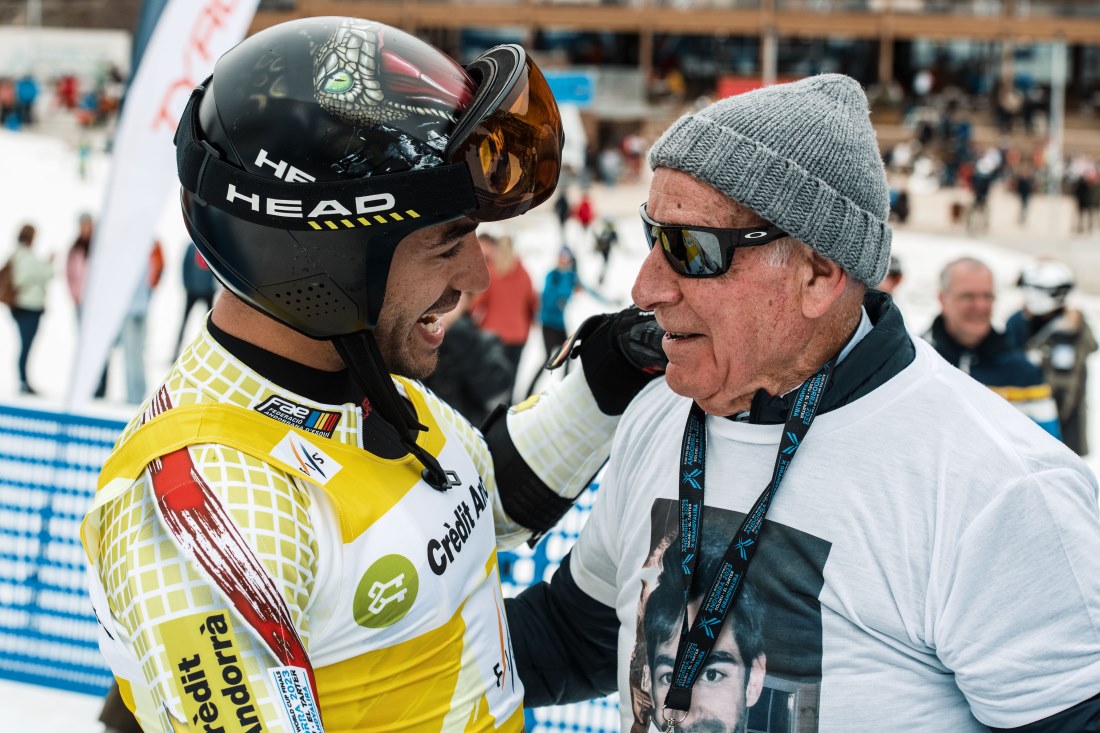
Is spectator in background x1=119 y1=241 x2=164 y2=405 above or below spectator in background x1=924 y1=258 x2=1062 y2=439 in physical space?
below

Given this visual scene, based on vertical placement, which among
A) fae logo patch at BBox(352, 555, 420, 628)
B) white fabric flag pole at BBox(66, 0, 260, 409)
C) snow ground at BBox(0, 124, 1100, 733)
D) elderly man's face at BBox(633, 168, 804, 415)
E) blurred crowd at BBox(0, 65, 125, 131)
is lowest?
blurred crowd at BBox(0, 65, 125, 131)

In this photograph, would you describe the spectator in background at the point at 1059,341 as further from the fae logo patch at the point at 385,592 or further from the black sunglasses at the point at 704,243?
the fae logo patch at the point at 385,592

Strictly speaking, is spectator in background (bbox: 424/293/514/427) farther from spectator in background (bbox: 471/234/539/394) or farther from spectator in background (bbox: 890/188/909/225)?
spectator in background (bbox: 890/188/909/225)

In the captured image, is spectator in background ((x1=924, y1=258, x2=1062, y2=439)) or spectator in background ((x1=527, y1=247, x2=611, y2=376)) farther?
spectator in background ((x1=527, y1=247, x2=611, y2=376))

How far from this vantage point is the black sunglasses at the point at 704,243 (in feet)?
5.66

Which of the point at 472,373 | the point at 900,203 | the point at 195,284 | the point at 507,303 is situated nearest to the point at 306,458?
the point at 472,373

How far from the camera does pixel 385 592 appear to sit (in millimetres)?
1711

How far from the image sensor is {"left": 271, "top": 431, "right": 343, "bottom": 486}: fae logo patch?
1.67m

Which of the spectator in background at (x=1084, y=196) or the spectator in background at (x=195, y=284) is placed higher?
the spectator in background at (x=195, y=284)

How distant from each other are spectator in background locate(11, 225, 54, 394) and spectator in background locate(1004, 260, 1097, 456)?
783cm

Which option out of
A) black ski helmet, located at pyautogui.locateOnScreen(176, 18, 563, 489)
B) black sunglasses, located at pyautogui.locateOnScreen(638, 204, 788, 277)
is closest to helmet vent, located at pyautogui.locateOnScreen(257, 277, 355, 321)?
black ski helmet, located at pyautogui.locateOnScreen(176, 18, 563, 489)

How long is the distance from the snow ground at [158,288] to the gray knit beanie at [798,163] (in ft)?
13.1

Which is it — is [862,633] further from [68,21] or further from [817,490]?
[68,21]

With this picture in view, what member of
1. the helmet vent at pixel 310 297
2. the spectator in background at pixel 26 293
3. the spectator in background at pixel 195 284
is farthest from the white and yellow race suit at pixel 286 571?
the spectator in background at pixel 195 284
